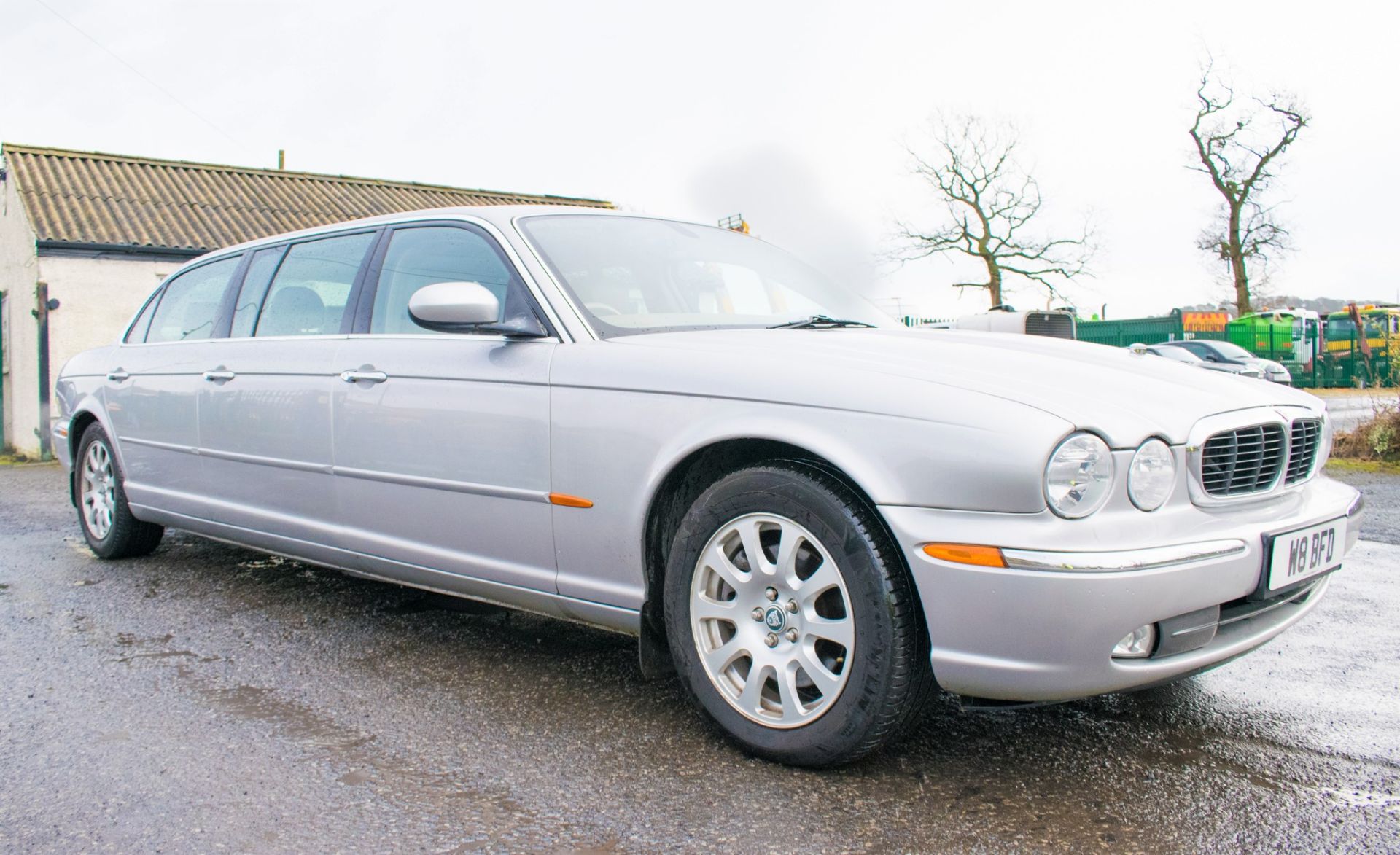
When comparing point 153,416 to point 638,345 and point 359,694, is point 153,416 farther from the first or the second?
point 638,345

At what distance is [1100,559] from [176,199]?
20.5 m

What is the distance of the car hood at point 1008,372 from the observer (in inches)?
94.5

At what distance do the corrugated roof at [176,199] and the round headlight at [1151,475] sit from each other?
14.6 m

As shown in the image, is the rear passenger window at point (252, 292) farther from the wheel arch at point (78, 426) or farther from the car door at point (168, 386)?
the wheel arch at point (78, 426)

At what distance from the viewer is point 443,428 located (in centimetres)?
333

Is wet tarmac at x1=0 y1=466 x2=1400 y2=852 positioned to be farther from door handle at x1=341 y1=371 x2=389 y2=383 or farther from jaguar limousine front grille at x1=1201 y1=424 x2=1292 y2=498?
door handle at x1=341 y1=371 x2=389 y2=383

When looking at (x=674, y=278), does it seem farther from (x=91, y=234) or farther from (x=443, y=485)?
(x=91, y=234)

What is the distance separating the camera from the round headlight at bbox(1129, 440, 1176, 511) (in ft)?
7.61

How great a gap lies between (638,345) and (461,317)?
540 millimetres

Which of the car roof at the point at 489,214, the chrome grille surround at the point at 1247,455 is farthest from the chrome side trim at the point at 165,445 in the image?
the chrome grille surround at the point at 1247,455

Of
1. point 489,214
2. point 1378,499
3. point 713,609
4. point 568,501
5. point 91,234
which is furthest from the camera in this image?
point 91,234

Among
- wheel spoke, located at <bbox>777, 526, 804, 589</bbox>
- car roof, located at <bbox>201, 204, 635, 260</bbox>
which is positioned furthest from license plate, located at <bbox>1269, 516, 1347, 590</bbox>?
car roof, located at <bbox>201, 204, 635, 260</bbox>

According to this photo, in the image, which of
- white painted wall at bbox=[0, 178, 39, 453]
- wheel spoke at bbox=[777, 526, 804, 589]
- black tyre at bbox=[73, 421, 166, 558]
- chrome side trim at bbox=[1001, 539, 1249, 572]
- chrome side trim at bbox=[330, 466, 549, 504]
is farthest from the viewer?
white painted wall at bbox=[0, 178, 39, 453]

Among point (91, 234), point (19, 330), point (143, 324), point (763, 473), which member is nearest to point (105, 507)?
point (143, 324)
